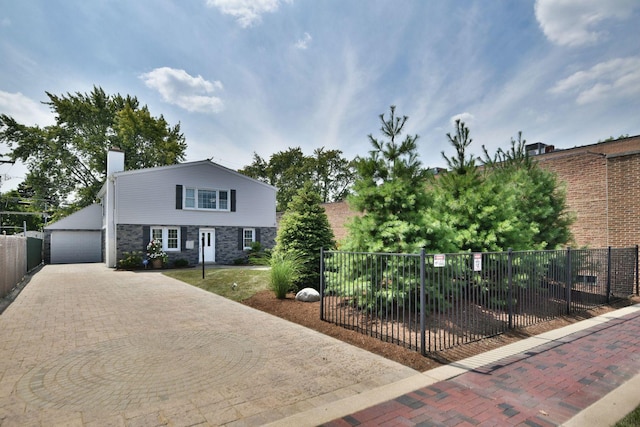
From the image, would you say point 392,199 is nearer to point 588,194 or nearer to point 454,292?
point 454,292

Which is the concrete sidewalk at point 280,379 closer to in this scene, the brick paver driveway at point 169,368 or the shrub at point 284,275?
the brick paver driveway at point 169,368

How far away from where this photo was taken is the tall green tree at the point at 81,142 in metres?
26.8

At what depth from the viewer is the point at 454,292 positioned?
621cm

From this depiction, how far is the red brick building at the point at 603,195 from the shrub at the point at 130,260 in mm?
19017

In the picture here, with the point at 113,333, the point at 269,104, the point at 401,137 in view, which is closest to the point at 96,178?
the point at 269,104

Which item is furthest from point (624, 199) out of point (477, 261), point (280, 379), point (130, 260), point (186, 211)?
point (130, 260)

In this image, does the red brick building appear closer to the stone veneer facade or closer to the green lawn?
the green lawn

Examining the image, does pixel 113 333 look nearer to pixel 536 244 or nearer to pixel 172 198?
pixel 536 244

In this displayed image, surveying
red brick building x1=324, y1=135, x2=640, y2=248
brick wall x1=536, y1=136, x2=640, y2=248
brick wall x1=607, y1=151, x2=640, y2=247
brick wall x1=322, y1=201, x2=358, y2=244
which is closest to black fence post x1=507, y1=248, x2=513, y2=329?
red brick building x1=324, y1=135, x2=640, y2=248

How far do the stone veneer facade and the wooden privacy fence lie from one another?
479 cm

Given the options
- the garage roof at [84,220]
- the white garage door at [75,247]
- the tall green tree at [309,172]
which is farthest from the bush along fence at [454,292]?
the tall green tree at [309,172]

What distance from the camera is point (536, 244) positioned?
8805 millimetres

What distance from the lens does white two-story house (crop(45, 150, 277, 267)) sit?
57.7 ft

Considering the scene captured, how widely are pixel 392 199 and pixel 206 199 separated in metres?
16.3
